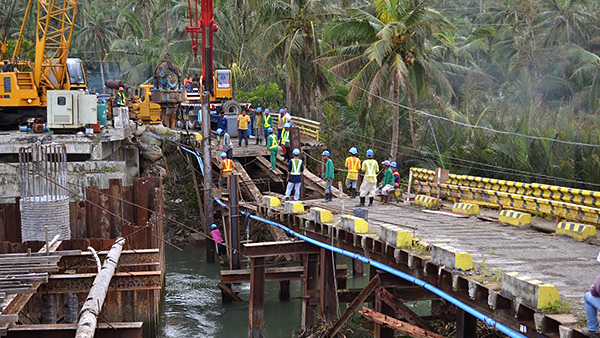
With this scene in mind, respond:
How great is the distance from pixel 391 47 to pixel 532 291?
19513mm

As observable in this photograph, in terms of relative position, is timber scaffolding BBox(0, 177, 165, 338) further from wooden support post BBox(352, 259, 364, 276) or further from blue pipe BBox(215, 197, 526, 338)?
wooden support post BBox(352, 259, 364, 276)

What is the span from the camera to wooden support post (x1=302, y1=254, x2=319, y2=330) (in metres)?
18.9

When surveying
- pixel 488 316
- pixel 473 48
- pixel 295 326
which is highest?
pixel 473 48

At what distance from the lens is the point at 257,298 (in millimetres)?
18266

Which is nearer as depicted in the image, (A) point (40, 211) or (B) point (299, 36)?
(A) point (40, 211)

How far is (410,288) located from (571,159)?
9366 mm

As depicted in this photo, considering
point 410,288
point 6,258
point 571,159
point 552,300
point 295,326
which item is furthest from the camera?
point 571,159

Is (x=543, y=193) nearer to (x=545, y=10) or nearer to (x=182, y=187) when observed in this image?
(x=182, y=187)

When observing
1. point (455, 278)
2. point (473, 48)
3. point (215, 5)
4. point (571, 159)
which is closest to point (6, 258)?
point (455, 278)

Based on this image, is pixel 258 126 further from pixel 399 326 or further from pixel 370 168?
pixel 399 326

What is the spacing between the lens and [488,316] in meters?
11.1

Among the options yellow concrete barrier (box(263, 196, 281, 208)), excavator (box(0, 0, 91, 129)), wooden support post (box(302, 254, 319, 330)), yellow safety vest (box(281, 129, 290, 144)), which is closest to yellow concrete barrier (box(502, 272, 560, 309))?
wooden support post (box(302, 254, 319, 330))

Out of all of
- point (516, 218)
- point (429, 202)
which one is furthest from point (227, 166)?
point (516, 218)

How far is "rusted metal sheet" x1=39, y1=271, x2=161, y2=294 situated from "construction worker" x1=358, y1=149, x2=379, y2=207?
839 centimetres
